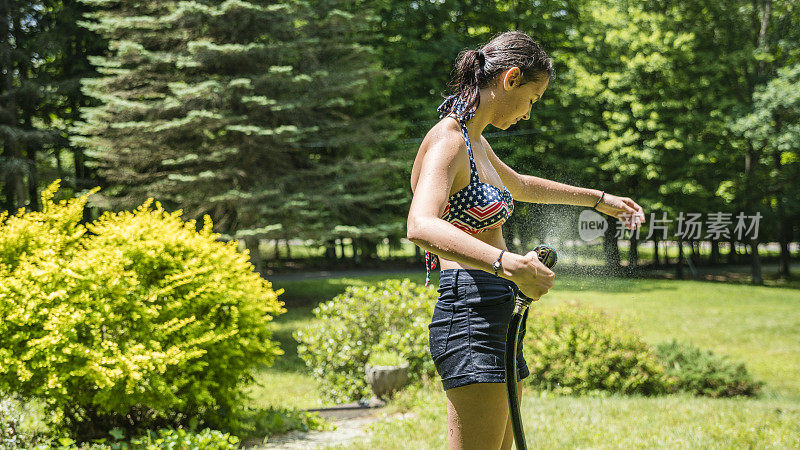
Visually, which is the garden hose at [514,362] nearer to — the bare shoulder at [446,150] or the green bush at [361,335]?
the bare shoulder at [446,150]

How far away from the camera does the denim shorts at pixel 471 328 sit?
1.80 metres

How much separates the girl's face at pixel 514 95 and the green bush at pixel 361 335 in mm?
4757

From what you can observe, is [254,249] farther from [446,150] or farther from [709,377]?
[446,150]

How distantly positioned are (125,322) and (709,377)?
5.83m

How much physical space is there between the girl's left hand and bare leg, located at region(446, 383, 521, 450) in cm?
90

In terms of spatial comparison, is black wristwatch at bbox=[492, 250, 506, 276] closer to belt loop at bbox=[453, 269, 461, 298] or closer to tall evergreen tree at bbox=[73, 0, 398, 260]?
belt loop at bbox=[453, 269, 461, 298]

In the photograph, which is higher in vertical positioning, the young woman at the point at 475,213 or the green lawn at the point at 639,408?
the young woman at the point at 475,213

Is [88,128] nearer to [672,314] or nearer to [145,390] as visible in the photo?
[145,390]

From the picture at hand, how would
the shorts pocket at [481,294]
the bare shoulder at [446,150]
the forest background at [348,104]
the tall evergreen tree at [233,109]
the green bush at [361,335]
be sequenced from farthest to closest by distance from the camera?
1. the forest background at [348,104]
2. the tall evergreen tree at [233,109]
3. the green bush at [361,335]
4. the shorts pocket at [481,294]
5. the bare shoulder at [446,150]

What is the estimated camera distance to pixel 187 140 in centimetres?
1276

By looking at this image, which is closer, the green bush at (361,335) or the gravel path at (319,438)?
the gravel path at (319,438)

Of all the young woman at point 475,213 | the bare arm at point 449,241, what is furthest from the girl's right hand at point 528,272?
the young woman at point 475,213

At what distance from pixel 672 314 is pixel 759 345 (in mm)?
3962

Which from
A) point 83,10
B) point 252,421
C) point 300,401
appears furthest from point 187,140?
point 252,421
